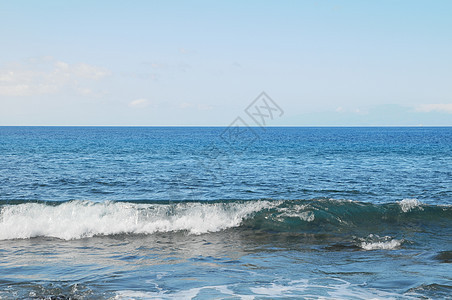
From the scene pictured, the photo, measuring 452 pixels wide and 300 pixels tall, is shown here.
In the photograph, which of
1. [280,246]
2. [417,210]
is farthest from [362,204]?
[280,246]

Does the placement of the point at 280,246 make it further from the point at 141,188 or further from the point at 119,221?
the point at 141,188

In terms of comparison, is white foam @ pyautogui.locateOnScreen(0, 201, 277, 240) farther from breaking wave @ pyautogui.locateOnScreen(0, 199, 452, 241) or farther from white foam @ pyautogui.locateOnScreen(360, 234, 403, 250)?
white foam @ pyautogui.locateOnScreen(360, 234, 403, 250)

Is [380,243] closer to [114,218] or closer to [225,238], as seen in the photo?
[225,238]

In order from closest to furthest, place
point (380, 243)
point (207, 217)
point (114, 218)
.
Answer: point (380, 243)
point (114, 218)
point (207, 217)

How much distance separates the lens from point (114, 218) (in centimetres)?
1719

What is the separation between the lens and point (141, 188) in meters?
25.5

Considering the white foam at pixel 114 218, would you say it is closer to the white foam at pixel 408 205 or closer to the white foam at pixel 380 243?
the white foam at pixel 380 243

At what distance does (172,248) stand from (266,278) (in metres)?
4.67

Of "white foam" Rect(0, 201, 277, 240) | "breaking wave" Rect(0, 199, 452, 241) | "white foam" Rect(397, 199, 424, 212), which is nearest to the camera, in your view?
"white foam" Rect(0, 201, 277, 240)

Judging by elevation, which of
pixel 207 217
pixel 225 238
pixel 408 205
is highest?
pixel 408 205

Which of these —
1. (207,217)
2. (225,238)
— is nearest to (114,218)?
(207,217)

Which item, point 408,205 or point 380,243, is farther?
point 408,205

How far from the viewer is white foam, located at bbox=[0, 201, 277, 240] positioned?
16.2 metres

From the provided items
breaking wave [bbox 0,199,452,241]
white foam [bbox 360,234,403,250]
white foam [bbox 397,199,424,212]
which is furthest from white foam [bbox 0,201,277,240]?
white foam [bbox 397,199,424,212]
